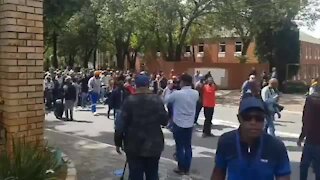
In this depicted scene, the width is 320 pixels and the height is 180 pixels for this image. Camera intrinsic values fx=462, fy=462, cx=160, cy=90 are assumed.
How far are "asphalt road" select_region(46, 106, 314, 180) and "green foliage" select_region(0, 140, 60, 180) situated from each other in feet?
12.3

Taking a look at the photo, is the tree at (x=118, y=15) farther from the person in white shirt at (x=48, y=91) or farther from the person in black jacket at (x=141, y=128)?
the person in black jacket at (x=141, y=128)

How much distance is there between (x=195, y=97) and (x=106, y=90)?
1667cm

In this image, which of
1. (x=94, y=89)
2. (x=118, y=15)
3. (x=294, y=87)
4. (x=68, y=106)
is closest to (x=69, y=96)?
(x=68, y=106)

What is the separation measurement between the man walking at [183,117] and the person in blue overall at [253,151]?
172 inches

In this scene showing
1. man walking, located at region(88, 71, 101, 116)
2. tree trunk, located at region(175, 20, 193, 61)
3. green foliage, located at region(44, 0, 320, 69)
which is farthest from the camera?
tree trunk, located at region(175, 20, 193, 61)

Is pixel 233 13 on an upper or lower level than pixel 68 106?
upper

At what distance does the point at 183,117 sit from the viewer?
7.46 meters

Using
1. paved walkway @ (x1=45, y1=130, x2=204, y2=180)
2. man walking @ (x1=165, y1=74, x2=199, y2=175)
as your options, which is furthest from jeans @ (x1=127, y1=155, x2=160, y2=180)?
man walking @ (x1=165, y1=74, x2=199, y2=175)

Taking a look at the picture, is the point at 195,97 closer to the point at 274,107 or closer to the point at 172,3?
the point at 274,107

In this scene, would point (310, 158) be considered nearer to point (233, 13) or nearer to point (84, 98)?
point (84, 98)

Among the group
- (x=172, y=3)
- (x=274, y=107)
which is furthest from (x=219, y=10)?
(x=274, y=107)

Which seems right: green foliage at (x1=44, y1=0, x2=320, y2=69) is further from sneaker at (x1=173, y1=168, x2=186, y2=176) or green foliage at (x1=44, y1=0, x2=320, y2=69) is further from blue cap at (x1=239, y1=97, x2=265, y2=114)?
blue cap at (x1=239, y1=97, x2=265, y2=114)

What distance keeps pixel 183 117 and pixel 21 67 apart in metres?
3.21

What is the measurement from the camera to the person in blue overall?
9.89 feet
